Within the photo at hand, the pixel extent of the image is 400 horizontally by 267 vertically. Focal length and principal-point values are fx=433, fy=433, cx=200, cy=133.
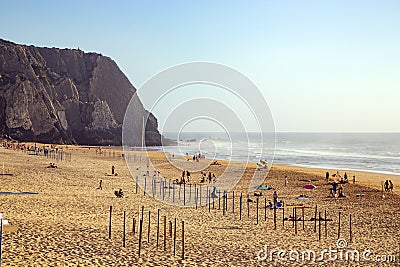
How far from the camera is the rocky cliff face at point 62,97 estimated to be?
258 ft

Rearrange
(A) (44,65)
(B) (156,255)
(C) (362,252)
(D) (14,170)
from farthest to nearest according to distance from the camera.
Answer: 1. (A) (44,65)
2. (D) (14,170)
3. (C) (362,252)
4. (B) (156,255)

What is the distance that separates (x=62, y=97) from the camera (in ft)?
302

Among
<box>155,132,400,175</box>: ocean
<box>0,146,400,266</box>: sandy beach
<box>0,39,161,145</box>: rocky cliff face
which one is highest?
<box>0,39,161,145</box>: rocky cliff face

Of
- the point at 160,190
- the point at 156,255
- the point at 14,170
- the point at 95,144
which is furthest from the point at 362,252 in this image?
the point at 95,144

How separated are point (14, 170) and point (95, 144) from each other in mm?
59222

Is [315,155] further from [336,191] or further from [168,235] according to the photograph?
[168,235]

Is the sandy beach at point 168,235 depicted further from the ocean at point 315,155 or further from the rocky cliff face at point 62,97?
the rocky cliff face at point 62,97

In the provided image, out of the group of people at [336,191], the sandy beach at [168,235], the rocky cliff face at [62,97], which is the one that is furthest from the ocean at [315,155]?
the rocky cliff face at [62,97]

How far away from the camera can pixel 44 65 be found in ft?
322

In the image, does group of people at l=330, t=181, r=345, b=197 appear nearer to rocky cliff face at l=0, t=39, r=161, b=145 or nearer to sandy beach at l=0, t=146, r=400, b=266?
sandy beach at l=0, t=146, r=400, b=266

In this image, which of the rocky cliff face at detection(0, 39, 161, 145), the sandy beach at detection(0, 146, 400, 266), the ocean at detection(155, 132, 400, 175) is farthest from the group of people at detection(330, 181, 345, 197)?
the rocky cliff face at detection(0, 39, 161, 145)

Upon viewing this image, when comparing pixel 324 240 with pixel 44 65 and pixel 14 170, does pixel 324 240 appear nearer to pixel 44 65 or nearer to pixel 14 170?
pixel 14 170

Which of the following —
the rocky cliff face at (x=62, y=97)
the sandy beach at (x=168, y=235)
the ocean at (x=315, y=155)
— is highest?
the rocky cliff face at (x=62, y=97)

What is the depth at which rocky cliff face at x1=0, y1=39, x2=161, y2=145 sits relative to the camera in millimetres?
78625
